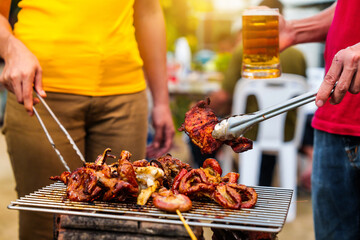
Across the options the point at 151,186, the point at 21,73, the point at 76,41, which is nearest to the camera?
the point at 151,186

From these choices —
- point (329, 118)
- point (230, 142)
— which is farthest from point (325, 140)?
point (230, 142)

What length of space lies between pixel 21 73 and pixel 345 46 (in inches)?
62.3

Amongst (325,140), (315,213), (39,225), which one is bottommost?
(39,225)

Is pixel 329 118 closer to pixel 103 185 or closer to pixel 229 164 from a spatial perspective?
pixel 103 185

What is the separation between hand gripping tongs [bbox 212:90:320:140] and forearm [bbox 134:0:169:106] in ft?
4.34

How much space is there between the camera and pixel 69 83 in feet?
8.13

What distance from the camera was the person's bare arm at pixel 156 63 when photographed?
2.96m

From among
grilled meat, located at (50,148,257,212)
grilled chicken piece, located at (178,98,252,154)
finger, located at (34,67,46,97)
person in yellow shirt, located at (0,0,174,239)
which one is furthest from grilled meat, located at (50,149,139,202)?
person in yellow shirt, located at (0,0,174,239)

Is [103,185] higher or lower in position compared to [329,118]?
lower

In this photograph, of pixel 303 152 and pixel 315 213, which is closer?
pixel 315 213

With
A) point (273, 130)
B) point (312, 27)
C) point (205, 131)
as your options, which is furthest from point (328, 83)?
point (273, 130)

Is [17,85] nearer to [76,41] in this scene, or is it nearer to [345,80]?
[76,41]

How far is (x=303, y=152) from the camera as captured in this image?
628 cm

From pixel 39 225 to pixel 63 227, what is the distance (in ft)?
2.89
